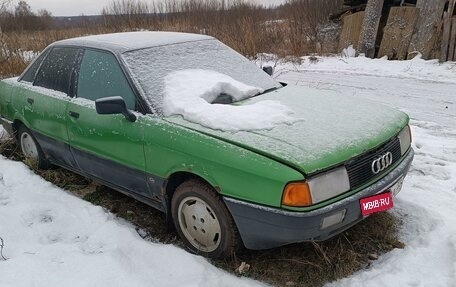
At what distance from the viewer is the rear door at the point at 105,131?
315 centimetres

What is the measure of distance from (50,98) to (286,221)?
2.77m

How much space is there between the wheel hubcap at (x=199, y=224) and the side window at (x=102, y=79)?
2.95 ft

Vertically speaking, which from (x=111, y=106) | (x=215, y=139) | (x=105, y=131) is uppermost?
(x=111, y=106)

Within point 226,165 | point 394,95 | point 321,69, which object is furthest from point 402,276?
point 321,69

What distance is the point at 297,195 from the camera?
233 centimetres

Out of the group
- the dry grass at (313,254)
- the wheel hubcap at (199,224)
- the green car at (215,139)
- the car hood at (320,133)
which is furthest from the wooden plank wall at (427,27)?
the wheel hubcap at (199,224)

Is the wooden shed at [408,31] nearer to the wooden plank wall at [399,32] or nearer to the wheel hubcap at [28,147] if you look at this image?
the wooden plank wall at [399,32]

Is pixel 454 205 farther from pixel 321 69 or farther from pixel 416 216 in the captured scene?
pixel 321 69

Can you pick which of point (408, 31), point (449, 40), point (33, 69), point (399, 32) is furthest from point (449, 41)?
point (33, 69)

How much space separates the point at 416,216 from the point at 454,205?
386mm

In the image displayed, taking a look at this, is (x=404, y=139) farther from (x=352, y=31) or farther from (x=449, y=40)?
(x=352, y=31)

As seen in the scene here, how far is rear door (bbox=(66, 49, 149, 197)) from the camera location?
3152 mm

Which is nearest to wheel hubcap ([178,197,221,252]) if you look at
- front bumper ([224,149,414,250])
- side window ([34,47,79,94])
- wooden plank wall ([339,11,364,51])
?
front bumper ([224,149,414,250])

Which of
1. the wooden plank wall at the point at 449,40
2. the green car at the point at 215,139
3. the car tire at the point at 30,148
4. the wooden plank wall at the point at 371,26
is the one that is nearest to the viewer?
the green car at the point at 215,139
